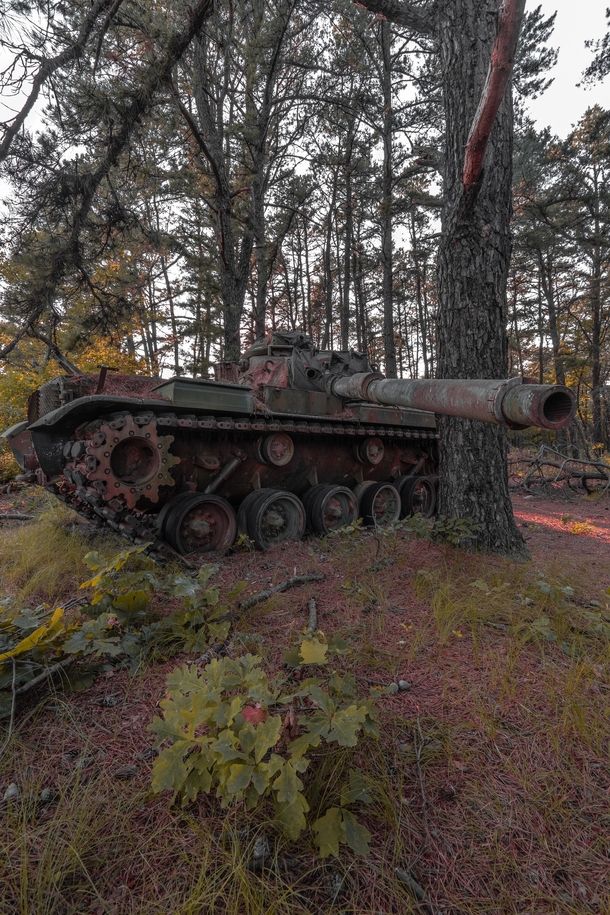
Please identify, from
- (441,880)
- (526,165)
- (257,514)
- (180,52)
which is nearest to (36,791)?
(441,880)

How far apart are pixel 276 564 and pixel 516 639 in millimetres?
2574

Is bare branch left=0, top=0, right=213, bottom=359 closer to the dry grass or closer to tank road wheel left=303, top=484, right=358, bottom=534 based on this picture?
the dry grass

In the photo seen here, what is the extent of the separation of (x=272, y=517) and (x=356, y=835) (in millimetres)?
4759

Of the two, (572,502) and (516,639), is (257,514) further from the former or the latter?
(572,502)

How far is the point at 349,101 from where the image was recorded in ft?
42.7

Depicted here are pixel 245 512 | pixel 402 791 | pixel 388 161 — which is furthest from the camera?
pixel 388 161

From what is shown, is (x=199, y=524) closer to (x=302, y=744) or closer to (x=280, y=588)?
(x=280, y=588)

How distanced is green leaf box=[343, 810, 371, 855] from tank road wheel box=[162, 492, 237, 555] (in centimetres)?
409

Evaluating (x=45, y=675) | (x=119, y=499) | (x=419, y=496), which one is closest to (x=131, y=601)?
(x=45, y=675)

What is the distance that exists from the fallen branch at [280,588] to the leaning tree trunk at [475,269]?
146 cm

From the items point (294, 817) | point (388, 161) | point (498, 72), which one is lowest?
point (294, 817)

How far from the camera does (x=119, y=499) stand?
4.55 m

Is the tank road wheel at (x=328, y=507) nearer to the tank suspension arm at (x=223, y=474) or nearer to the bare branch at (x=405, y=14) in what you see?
the tank suspension arm at (x=223, y=474)

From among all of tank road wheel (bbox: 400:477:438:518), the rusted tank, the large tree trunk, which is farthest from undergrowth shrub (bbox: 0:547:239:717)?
the large tree trunk
